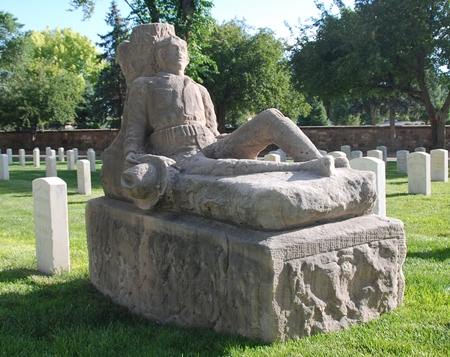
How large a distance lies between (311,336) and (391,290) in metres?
0.76

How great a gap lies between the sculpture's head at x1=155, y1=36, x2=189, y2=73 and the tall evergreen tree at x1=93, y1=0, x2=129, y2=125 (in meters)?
22.2

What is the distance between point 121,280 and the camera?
4195mm

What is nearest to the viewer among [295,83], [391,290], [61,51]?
[391,290]

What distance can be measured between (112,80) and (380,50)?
47.4 ft

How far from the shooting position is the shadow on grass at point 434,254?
5025 millimetres

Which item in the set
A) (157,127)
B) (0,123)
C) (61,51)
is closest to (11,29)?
(0,123)

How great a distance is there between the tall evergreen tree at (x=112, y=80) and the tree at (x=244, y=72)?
478cm

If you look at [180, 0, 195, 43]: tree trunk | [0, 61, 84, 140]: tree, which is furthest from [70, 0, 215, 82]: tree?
[0, 61, 84, 140]: tree

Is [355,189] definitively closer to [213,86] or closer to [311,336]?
[311,336]

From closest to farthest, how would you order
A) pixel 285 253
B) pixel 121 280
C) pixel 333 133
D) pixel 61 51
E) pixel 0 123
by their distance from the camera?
pixel 285 253 < pixel 121 280 < pixel 333 133 < pixel 0 123 < pixel 61 51

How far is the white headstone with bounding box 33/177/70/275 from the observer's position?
17.6ft

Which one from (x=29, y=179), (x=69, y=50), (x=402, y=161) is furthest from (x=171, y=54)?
(x=69, y=50)

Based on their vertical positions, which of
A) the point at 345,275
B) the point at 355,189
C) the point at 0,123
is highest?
the point at 0,123

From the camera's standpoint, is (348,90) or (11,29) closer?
(348,90)
